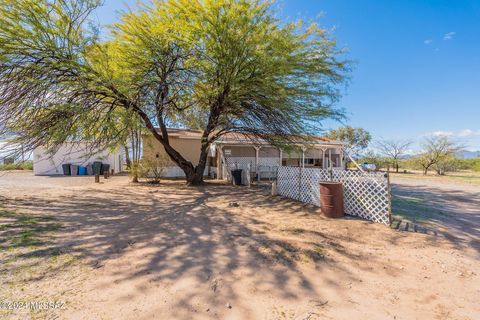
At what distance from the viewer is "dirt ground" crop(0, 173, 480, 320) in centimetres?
254

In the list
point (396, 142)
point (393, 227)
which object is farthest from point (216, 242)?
point (396, 142)

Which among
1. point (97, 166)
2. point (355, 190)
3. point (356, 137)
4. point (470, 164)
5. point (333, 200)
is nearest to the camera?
point (333, 200)

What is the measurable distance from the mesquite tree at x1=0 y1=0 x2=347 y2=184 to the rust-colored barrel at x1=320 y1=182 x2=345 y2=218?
3.52 metres

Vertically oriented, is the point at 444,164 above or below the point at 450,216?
above

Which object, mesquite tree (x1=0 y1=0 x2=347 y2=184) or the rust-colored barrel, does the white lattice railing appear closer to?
the rust-colored barrel

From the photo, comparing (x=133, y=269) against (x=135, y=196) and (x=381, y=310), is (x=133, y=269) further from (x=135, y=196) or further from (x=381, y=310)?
(x=135, y=196)

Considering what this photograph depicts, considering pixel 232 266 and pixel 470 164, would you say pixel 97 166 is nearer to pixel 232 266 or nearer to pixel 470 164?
pixel 232 266

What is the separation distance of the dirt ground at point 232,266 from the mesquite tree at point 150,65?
330 centimetres

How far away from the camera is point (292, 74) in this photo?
27.2 ft

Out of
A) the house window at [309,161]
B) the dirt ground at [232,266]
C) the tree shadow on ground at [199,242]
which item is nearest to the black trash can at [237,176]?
the tree shadow on ground at [199,242]

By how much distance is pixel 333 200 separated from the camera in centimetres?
632

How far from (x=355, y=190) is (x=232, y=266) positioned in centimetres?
452

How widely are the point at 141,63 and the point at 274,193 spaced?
22.2 ft

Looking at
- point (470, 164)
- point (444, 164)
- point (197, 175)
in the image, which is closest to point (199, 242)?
point (197, 175)
